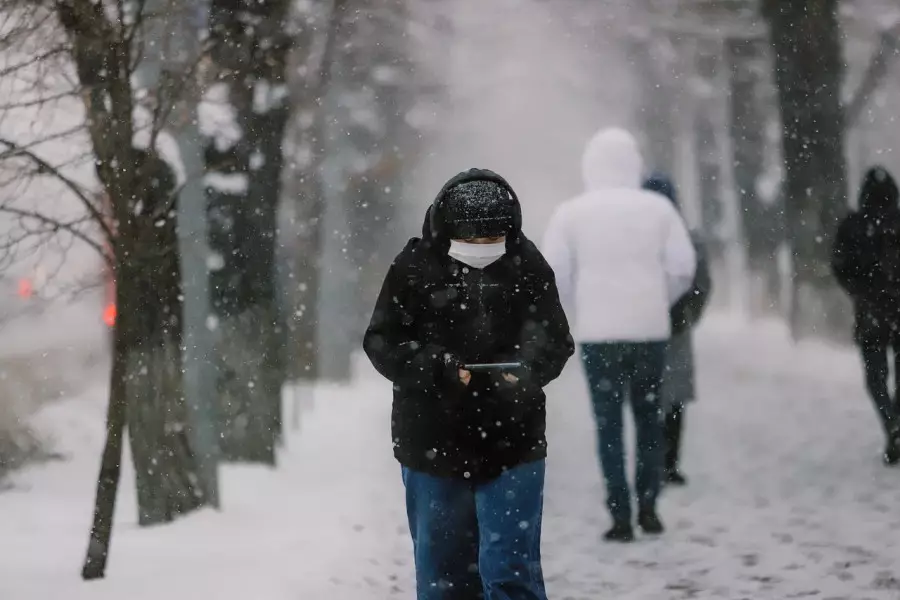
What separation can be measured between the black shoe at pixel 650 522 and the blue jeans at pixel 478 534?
99.2 inches

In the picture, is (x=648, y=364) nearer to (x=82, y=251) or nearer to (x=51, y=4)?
(x=82, y=251)

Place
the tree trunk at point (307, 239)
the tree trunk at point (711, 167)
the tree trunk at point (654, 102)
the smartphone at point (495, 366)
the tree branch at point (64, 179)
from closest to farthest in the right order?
the smartphone at point (495, 366) < the tree branch at point (64, 179) < the tree trunk at point (307, 239) < the tree trunk at point (654, 102) < the tree trunk at point (711, 167)

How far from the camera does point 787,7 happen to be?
41.9 feet

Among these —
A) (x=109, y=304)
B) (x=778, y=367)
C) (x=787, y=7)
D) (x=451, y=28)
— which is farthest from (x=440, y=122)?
(x=109, y=304)

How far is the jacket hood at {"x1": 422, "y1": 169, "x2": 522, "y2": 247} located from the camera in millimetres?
4559

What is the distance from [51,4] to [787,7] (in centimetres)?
839

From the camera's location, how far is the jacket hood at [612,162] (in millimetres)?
6879

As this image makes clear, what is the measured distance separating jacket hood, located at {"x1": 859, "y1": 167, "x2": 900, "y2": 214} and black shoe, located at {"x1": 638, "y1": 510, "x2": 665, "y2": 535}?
108 inches

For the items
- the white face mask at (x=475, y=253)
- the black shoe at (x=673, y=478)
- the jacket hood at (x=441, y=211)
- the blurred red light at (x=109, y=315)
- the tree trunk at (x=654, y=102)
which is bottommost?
the black shoe at (x=673, y=478)

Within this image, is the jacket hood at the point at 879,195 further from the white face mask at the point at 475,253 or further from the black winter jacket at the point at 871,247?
the white face mask at the point at 475,253

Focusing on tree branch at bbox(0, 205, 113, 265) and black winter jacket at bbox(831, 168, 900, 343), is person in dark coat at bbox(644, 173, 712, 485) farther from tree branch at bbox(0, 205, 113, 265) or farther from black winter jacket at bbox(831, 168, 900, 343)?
tree branch at bbox(0, 205, 113, 265)

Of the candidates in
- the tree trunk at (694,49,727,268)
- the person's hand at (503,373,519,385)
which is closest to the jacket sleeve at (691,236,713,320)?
the person's hand at (503,373,519,385)

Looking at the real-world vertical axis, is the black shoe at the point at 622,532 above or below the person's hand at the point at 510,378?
below

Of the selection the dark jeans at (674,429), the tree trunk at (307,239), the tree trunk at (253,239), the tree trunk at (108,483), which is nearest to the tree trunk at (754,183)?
the tree trunk at (307,239)
